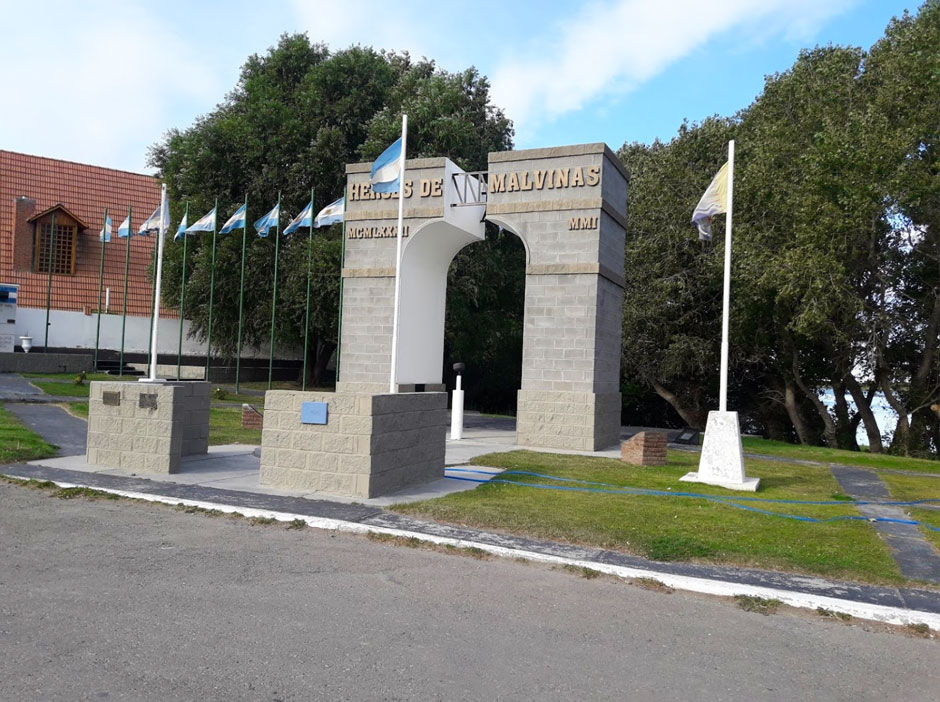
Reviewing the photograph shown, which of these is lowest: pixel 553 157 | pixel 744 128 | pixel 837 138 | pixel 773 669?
pixel 773 669

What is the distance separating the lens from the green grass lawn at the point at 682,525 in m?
7.39

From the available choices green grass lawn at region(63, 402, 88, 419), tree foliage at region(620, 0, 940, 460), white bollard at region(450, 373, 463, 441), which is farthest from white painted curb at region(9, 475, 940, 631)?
tree foliage at region(620, 0, 940, 460)

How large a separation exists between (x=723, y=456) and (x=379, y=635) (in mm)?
8248

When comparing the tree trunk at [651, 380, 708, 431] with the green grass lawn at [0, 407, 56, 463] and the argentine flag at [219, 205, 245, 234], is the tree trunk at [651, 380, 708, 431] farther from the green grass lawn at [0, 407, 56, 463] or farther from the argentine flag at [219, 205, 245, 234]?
the green grass lawn at [0, 407, 56, 463]

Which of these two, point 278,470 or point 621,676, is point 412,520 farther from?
point 621,676

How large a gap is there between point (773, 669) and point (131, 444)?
9.33 metres

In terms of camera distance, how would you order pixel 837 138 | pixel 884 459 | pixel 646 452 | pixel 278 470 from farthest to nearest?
pixel 837 138, pixel 884 459, pixel 646 452, pixel 278 470

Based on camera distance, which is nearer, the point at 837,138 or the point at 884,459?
the point at 884,459

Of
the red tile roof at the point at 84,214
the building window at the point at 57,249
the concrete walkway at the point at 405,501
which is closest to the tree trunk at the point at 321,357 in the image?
the red tile roof at the point at 84,214

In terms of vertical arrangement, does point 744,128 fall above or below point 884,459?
above

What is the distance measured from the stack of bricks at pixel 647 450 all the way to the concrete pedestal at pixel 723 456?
7.48 feet

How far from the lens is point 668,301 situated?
93.2 ft

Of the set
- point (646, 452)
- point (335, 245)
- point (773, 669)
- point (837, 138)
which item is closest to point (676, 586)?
point (773, 669)

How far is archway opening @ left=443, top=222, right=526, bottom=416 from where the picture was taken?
27750mm
